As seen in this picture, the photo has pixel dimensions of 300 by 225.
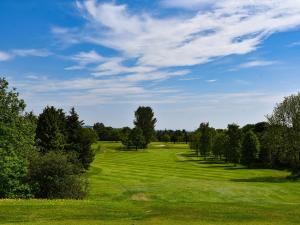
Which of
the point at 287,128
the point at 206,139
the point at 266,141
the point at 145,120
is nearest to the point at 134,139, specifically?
the point at 145,120

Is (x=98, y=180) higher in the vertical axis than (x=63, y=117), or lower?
Result: lower

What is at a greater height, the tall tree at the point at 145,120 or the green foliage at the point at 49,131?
the tall tree at the point at 145,120

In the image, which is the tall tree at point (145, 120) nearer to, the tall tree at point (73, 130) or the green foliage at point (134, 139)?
the green foliage at point (134, 139)

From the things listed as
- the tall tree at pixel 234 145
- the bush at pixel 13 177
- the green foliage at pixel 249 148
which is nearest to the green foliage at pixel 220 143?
the tall tree at pixel 234 145

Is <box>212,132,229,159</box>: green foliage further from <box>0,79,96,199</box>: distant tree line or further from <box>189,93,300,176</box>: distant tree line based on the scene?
<box>0,79,96,199</box>: distant tree line

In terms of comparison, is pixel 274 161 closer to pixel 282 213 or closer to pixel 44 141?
pixel 44 141

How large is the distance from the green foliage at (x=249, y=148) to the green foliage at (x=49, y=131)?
49.7 meters

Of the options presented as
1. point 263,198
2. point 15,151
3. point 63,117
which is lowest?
point 263,198

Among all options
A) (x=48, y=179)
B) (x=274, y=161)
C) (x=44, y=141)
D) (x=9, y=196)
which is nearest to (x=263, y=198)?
(x=48, y=179)

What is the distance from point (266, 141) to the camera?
76750mm

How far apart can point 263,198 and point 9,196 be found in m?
26.3

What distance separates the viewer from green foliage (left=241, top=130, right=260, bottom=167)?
3794 inches

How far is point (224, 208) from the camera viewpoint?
3095 cm

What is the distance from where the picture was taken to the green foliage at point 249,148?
96375 mm
